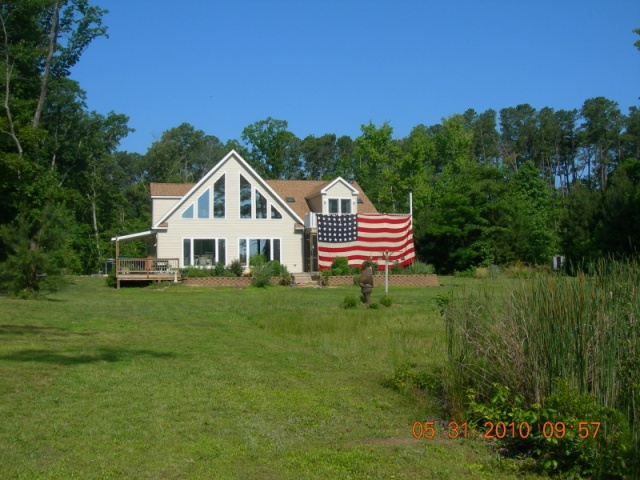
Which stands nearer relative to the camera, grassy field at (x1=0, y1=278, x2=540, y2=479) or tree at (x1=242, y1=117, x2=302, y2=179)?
grassy field at (x1=0, y1=278, x2=540, y2=479)

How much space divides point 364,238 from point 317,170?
5084cm

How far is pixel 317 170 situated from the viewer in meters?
92.4

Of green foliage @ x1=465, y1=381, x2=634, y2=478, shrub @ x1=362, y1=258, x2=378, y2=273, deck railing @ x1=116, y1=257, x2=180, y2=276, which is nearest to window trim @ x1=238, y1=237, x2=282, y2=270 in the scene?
deck railing @ x1=116, y1=257, x2=180, y2=276

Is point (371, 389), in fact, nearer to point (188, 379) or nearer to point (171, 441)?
point (188, 379)

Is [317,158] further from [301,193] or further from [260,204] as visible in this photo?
[260,204]

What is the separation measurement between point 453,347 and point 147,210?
221 feet

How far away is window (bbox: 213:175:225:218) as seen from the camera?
4028 cm

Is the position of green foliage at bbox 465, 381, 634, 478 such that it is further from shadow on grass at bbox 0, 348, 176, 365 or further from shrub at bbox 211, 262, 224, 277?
shrub at bbox 211, 262, 224, 277

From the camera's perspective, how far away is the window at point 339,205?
4366 centimetres

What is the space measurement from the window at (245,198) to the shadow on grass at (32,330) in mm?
25278

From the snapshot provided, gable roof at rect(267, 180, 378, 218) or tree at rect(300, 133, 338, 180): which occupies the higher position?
tree at rect(300, 133, 338, 180)

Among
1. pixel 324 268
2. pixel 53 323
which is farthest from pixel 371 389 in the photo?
pixel 324 268

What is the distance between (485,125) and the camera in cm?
9356

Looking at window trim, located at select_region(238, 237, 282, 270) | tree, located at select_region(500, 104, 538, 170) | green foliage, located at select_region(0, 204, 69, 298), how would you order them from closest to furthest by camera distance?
1. green foliage, located at select_region(0, 204, 69, 298)
2. window trim, located at select_region(238, 237, 282, 270)
3. tree, located at select_region(500, 104, 538, 170)
